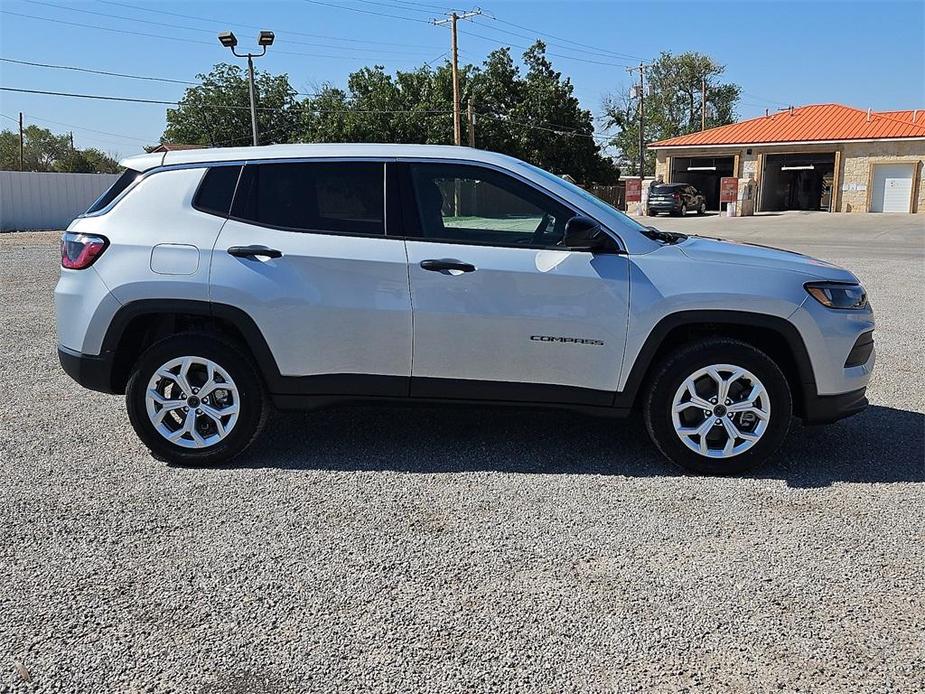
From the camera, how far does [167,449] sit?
14.8ft

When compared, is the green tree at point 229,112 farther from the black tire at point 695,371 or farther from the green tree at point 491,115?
the black tire at point 695,371

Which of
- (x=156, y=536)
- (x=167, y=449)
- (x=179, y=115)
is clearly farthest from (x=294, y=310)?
(x=179, y=115)

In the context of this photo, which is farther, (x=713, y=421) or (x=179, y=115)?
(x=179, y=115)

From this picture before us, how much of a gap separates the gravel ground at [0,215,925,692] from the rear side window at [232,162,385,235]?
54.6 inches

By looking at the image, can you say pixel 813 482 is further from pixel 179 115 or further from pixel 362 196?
pixel 179 115

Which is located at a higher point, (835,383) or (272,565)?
(835,383)

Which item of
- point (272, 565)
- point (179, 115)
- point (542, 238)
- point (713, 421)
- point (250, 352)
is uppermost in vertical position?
point (179, 115)

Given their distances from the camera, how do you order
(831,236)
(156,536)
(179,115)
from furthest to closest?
(179,115), (831,236), (156,536)

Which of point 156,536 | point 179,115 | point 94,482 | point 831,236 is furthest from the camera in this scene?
point 179,115

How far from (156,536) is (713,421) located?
295 cm

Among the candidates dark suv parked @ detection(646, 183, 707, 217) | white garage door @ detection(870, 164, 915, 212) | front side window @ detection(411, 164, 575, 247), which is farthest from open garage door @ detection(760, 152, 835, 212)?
front side window @ detection(411, 164, 575, 247)

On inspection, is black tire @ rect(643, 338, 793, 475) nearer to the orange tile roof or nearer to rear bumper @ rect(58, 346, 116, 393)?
rear bumper @ rect(58, 346, 116, 393)

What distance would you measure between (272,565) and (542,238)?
2.24 meters

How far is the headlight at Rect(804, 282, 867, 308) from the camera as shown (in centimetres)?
434
